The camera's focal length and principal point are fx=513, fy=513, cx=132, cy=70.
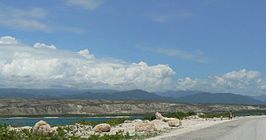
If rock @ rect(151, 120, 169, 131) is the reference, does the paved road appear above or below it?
below

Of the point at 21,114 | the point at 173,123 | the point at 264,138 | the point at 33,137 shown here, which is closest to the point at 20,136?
the point at 33,137

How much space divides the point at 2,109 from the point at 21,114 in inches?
388

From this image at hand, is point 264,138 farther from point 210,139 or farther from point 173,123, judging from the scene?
point 173,123

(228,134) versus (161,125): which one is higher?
(161,125)

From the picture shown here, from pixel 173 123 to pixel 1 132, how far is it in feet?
103

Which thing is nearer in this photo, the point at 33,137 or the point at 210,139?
the point at 33,137

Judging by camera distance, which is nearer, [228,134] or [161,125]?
[228,134]

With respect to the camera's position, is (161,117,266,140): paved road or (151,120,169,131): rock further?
(151,120,169,131): rock

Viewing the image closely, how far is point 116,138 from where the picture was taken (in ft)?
111

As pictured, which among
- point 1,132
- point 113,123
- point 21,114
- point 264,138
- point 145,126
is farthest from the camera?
point 21,114

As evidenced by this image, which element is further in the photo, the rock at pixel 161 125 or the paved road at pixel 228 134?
the rock at pixel 161 125

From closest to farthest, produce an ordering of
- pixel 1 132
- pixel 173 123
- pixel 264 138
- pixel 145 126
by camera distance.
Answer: pixel 1 132, pixel 264 138, pixel 145 126, pixel 173 123

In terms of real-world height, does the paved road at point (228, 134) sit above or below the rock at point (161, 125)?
below

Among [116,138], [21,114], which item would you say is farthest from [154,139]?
[21,114]
